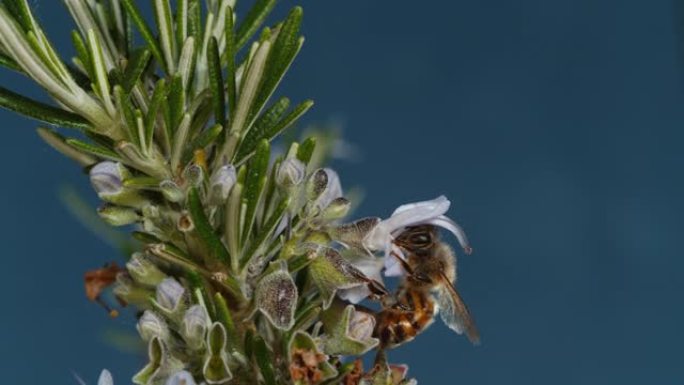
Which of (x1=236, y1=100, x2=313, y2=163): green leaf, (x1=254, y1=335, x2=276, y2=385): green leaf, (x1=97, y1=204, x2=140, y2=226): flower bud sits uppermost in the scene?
(x1=236, y1=100, x2=313, y2=163): green leaf

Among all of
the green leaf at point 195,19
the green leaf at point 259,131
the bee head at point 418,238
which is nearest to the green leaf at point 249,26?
the green leaf at point 195,19

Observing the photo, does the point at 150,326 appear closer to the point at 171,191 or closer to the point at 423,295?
the point at 171,191

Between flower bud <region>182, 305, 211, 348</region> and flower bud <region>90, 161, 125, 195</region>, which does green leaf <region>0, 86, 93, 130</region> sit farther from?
flower bud <region>182, 305, 211, 348</region>

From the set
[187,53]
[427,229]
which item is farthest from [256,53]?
[427,229]

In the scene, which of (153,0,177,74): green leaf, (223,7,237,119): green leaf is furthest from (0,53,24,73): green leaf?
(223,7,237,119): green leaf

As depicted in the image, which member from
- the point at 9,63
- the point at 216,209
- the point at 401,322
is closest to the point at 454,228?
the point at 401,322

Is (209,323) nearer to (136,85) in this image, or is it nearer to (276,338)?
(276,338)

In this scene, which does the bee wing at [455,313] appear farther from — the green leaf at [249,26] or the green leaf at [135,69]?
the green leaf at [135,69]
